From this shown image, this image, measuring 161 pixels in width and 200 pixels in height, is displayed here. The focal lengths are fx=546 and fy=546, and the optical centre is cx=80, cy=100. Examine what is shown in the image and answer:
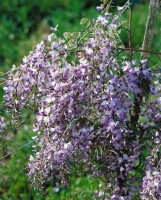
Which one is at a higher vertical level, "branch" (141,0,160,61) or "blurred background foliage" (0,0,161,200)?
"blurred background foliage" (0,0,161,200)

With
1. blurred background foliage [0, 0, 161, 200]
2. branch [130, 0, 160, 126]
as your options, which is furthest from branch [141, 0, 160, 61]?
blurred background foliage [0, 0, 161, 200]

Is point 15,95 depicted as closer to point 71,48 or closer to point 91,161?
point 71,48

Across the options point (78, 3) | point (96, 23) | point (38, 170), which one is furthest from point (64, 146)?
point (78, 3)

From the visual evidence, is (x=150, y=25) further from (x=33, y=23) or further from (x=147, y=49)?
(x=33, y=23)

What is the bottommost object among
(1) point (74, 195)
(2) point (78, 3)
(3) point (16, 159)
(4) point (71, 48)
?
(1) point (74, 195)

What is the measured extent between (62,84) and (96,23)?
0.35 meters

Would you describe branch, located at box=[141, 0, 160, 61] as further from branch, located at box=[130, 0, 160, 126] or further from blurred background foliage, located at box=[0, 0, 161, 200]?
blurred background foliage, located at box=[0, 0, 161, 200]

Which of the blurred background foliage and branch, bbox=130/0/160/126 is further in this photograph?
the blurred background foliage

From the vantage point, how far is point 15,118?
8.75 ft

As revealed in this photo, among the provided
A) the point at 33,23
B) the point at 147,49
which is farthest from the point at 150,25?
the point at 33,23

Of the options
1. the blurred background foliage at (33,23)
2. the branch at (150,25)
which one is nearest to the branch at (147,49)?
the branch at (150,25)

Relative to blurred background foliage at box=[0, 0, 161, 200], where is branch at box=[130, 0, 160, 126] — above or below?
below

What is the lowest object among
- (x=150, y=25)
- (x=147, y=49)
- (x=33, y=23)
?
(x=147, y=49)

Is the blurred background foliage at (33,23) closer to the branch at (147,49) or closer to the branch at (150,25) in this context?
the branch at (147,49)
